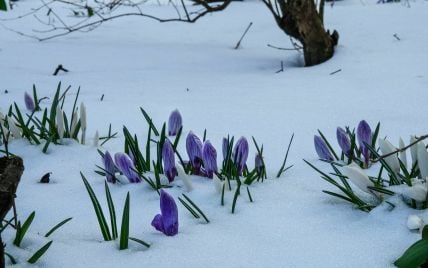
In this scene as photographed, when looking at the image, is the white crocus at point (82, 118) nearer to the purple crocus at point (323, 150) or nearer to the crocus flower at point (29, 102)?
the crocus flower at point (29, 102)

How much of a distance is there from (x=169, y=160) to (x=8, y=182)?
0.53 m

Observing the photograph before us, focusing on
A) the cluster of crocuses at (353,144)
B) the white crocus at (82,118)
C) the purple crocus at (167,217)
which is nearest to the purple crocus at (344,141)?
the cluster of crocuses at (353,144)

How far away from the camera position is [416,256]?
0.85 meters

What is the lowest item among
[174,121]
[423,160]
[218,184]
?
[174,121]

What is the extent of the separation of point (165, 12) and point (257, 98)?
11.9 feet

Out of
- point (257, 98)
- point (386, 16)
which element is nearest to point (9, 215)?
point (257, 98)

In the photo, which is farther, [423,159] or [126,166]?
[126,166]

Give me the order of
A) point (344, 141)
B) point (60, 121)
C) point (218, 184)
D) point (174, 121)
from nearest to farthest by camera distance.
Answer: point (218, 184)
point (344, 141)
point (60, 121)
point (174, 121)

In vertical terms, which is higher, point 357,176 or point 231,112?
point 357,176

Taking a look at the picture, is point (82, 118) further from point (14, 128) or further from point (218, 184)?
point (218, 184)

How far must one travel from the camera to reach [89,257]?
3.21ft

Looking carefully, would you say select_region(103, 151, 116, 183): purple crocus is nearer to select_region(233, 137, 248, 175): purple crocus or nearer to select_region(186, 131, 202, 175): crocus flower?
select_region(186, 131, 202, 175): crocus flower

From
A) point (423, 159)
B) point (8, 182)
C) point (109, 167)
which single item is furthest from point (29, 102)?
Answer: point (423, 159)

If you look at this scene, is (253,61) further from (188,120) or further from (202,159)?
(202,159)
